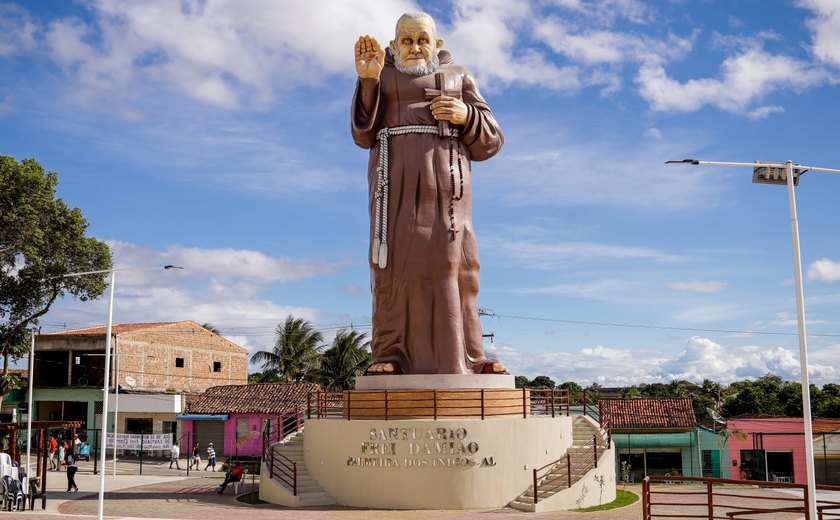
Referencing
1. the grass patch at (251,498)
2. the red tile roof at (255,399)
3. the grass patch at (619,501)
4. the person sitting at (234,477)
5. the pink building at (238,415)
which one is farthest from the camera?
the pink building at (238,415)

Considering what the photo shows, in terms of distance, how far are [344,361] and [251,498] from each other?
928 inches

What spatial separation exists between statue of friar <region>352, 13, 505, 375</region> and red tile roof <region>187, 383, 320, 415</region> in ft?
60.4

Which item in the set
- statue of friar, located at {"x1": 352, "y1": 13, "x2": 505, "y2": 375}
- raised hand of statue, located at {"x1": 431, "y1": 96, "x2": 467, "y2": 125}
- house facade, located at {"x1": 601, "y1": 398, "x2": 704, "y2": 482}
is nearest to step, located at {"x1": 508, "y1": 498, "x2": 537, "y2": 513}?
statue of friar, located at {"x1": 352, "y1": 13, "x2": 505, "y2": 375}

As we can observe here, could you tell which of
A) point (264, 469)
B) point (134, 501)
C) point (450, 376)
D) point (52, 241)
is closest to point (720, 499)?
point (450, 376)

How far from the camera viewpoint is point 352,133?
74.1 ft

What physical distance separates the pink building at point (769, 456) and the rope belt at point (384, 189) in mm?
17362

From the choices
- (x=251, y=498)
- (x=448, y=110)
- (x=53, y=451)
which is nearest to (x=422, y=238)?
(x=448, y=110)

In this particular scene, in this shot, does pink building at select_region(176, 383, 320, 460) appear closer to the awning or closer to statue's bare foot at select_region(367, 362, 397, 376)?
the awning

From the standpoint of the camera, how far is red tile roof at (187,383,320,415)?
39.3 metres

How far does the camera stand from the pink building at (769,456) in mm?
32406

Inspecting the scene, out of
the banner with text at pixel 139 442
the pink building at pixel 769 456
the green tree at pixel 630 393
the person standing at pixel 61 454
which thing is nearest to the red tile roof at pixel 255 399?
the banner with text at pixel 139 442

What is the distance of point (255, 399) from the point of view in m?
40.5

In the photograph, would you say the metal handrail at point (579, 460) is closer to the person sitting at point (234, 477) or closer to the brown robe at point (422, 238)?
the brown robe at point (422, 238)

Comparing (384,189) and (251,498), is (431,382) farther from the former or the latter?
(251,498)
